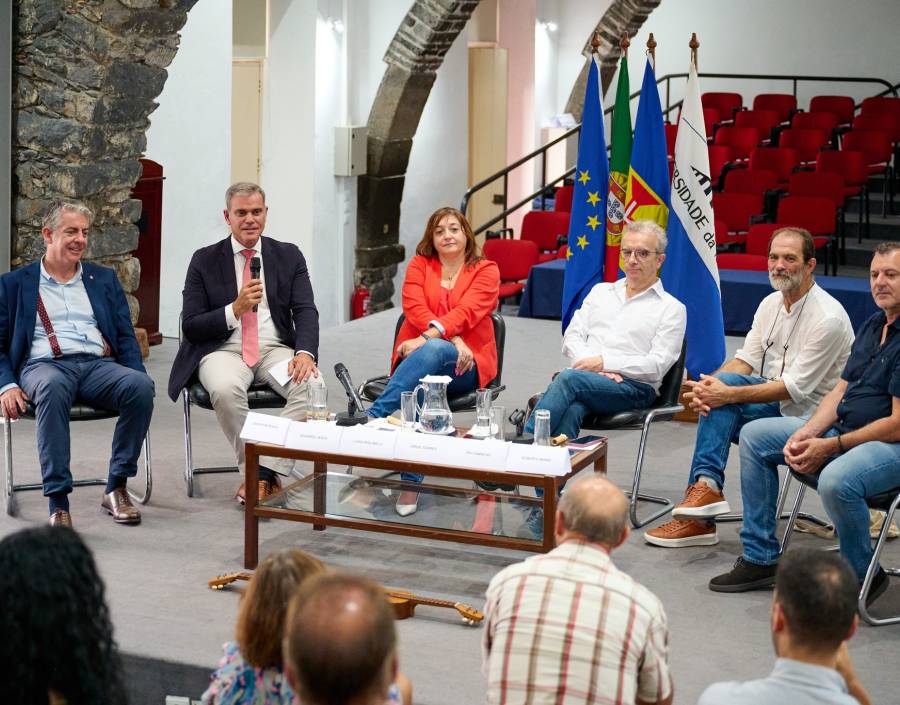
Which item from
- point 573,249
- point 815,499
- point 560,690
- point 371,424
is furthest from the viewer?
point 573,249

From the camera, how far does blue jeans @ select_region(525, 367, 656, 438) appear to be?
180 inches

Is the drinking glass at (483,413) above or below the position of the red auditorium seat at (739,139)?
below

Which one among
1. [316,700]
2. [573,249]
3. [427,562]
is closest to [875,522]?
[427,562]

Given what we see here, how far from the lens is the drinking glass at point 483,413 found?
4117mm

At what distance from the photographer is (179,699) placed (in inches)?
131

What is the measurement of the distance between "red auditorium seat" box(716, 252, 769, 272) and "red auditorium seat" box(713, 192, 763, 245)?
1524 mm

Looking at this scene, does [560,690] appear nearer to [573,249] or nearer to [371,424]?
[371,424]

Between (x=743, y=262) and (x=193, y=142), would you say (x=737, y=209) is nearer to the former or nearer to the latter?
(x=743, y=262)

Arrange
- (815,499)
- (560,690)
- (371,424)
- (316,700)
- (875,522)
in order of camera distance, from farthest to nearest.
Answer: (815,499) < (875,522) < (371,424) < (560,690) < (316,700)

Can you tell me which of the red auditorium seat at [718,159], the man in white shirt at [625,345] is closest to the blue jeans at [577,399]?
the man in white shirt at [625,345]

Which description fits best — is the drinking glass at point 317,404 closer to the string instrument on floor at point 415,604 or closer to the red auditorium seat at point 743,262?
the string instrument on floor at point 415,604

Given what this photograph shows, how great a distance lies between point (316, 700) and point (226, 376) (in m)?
3.08

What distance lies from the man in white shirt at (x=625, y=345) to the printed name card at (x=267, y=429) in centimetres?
90

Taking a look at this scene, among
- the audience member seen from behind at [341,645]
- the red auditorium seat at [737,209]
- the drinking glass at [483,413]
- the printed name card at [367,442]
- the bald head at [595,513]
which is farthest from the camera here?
the red auditorium seat at [737,209]
